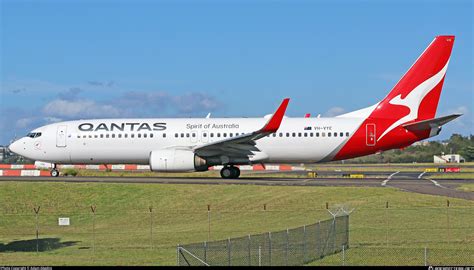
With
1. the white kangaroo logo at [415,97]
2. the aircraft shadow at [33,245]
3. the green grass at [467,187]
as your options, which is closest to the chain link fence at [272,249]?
the aircraft shadow at [33,245]

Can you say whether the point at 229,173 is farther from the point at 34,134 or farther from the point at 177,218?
the point at 34,134

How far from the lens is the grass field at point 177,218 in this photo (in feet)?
84.4

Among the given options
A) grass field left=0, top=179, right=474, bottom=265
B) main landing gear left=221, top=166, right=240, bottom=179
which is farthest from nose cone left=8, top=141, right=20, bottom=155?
main landing gear left=221, top=166, right=240, bottom=179

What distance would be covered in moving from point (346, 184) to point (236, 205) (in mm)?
8624

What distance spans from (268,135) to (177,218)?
40.5ft

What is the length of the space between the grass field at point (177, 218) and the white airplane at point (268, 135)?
5.70 metres

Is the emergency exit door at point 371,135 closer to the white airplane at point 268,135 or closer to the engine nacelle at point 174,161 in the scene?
the white airplane at point 268,135

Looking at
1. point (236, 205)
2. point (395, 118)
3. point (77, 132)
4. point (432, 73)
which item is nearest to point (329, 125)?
point (395, 118)

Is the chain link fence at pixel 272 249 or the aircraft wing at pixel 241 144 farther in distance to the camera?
the aircraft wing at pixel 241 144

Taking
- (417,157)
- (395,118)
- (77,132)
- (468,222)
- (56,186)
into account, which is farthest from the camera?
(417,157)

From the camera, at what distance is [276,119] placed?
136 ft

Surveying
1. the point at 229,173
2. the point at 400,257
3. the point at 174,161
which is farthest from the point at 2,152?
the point at 400,257

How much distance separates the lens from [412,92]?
1800 inches

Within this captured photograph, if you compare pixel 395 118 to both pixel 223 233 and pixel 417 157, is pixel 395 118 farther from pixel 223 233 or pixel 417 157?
pixel 417 157
